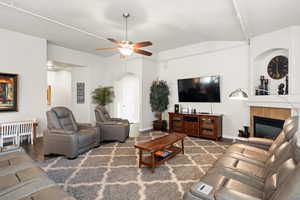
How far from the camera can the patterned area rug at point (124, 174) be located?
6.62 feet

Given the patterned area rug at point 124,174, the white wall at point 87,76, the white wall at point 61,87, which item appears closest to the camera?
the patterned area rug at point 124,174

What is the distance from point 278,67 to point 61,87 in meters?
8.63

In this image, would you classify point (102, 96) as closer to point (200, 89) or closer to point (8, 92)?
point (8, 92)

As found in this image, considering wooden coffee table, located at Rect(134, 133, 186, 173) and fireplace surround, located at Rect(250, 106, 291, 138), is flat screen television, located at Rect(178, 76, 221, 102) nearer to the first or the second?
fireplace surround, located at Rect(250, 106, 291, 138)

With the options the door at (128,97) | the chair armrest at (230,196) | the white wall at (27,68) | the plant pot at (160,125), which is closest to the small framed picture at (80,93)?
the door at (128,97)

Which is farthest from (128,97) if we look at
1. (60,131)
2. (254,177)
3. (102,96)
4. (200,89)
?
(254,177)

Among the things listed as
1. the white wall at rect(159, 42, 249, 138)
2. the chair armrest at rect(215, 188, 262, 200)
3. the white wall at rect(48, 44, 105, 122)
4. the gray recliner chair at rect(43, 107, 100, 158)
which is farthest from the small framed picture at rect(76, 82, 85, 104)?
the chair armrest at rect(215, 188, 262, 200)

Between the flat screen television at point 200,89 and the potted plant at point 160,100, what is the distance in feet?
1.77

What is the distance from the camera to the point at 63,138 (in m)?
3.09

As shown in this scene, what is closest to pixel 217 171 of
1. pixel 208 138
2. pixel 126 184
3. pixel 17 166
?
pixel 126 184

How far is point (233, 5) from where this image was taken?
262 cm

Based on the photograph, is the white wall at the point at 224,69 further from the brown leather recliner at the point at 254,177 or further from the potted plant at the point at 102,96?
the potted plant at the point at 102,96

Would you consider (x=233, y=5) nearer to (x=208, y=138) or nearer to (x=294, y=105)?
(x=294, y=105)

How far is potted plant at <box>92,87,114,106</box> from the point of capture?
6258mm
